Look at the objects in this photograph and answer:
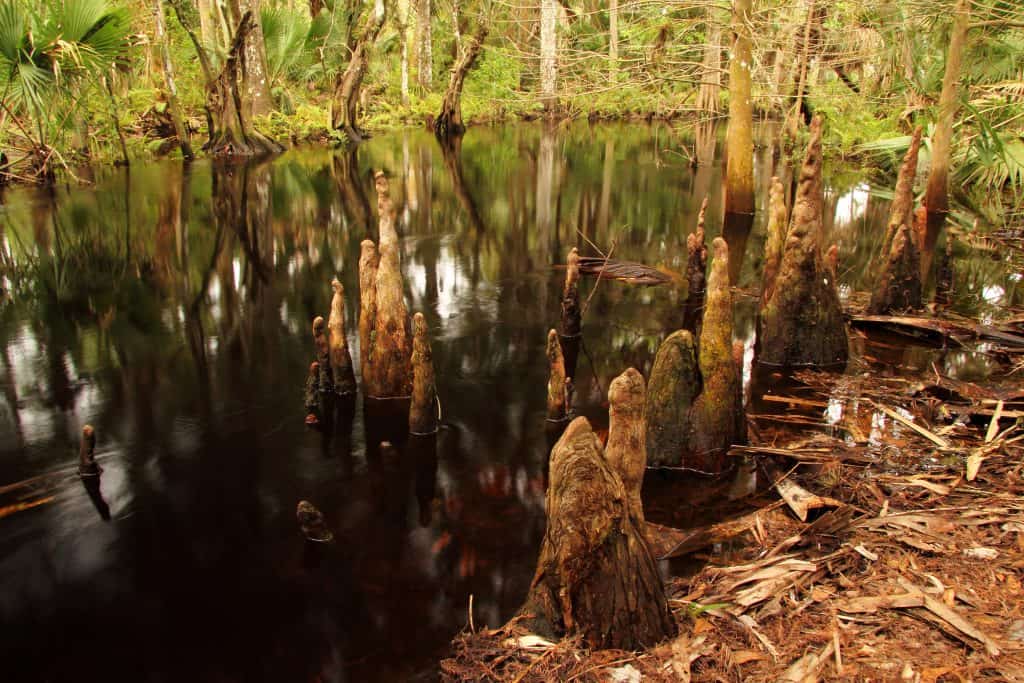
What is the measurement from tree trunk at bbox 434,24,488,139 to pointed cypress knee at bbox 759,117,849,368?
2367 cm

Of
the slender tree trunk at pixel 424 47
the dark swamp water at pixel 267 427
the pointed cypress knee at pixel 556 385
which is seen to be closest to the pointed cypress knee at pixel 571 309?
the dark swamp water at pixel 267 427

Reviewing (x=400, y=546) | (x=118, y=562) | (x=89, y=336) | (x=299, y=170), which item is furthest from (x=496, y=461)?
(x=299, y=170)

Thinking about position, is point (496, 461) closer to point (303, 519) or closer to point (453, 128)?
point (303, 519)

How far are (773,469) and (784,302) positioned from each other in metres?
2.58

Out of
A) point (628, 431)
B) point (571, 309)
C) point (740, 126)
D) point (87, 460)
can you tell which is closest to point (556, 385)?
point (571, 309)

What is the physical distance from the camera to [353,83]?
2828 centimetres

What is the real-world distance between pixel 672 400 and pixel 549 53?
20963mm

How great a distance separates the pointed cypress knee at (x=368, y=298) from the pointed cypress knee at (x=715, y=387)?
2975 millimetres

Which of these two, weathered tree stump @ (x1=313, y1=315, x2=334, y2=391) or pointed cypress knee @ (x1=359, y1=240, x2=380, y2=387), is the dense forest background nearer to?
pointed cypress knee @ (x1=359, y1=240, x2=380, y2=387)

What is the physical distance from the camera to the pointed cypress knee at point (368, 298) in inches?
275

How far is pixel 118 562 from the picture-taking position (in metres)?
5.21

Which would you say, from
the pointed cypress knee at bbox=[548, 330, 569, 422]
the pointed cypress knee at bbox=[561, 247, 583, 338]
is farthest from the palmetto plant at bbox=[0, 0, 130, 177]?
the pointed cypress knee at bbox=[548, 330, 569, 422]

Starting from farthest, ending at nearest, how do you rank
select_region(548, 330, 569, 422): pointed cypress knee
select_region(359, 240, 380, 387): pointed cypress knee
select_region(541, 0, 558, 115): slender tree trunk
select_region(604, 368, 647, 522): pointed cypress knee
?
→ 1. select_region(541, 0, 558, 115): slender tree trunk
2. select_region(359, 240, 380, 387): pointed cypress knee
3. select_region(548, 330, 569, 422): pointed cypress knee
4. select_region(604, 368, 647, 522): pointed cypress knee

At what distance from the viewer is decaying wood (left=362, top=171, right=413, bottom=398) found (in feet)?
22.6
